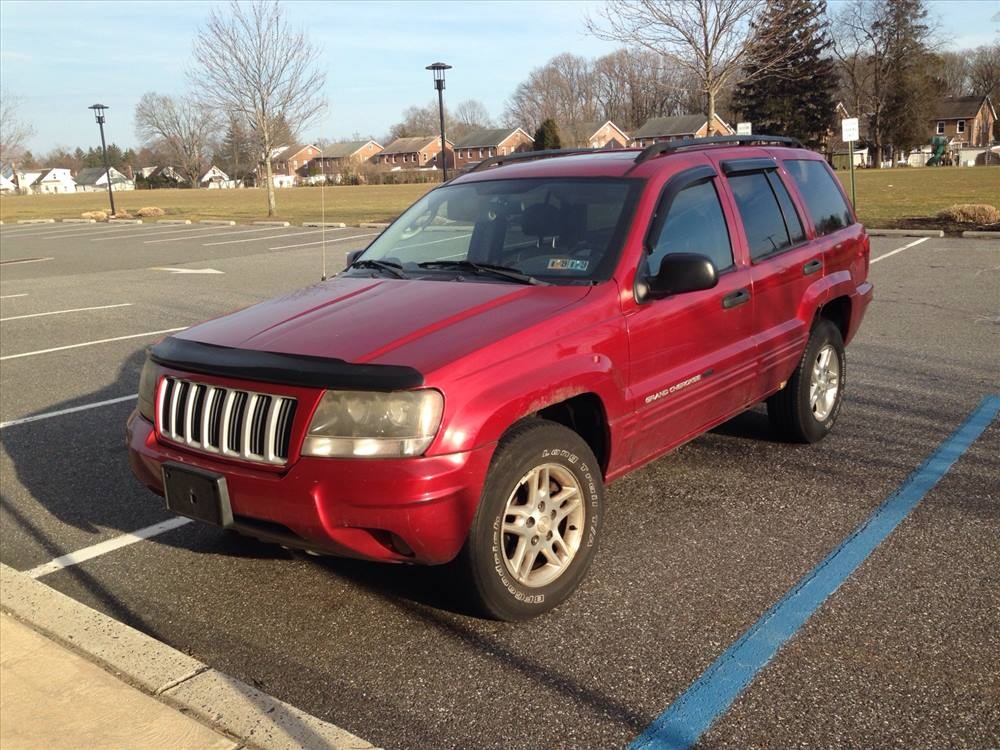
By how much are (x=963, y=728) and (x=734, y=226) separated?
2735 millimetres

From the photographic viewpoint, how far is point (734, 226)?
187 inches

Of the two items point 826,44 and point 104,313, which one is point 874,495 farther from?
point 826,44

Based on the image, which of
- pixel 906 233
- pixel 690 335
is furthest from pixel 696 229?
pixel 906 233

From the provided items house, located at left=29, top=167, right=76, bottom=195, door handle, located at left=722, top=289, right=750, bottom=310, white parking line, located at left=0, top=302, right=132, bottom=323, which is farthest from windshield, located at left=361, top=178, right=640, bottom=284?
house, located at left=29, top=167, right=76, bottom=195

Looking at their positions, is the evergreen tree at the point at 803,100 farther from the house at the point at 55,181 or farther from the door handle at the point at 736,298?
the house at the point at 55,181

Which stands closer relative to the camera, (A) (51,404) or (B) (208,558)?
(B) (208,558)

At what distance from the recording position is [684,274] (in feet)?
12.6

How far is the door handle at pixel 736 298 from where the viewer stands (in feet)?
14.7

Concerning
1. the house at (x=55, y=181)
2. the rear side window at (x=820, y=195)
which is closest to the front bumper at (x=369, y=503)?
the rear side window at (x=820, y=195)

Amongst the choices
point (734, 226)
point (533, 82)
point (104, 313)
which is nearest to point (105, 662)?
point (734, 226)

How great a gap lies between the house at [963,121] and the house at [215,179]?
9306cm

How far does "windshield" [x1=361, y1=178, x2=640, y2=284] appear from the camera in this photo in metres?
4.07

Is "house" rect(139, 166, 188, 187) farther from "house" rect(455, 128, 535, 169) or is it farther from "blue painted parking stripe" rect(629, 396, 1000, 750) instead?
"blue painted parking stripe" rect(629, 396, 1000, 750)

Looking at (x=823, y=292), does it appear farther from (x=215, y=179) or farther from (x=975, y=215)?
(x=215, y=179)
